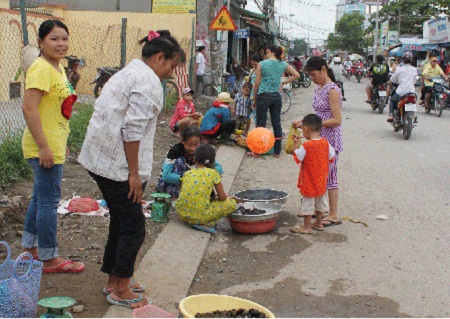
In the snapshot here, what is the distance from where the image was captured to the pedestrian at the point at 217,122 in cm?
1084

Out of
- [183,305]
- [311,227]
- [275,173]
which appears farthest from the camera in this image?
[275,173]

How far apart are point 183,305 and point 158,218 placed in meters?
2.97

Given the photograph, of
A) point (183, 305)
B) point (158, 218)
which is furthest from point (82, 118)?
point (183, 305)

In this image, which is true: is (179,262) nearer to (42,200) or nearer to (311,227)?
(42,200)

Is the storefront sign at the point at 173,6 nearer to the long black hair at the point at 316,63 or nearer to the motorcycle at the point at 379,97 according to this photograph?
the motorcycle at the point at 379,97

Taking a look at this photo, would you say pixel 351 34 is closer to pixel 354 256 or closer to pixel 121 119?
pixel 354 256

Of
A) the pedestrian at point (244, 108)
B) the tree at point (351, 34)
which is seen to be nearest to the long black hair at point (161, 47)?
the pedestrian at point (244, 108)

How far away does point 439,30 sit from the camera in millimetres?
38562

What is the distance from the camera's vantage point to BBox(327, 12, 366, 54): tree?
102125 mm

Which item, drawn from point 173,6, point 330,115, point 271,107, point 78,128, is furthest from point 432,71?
point 330,115

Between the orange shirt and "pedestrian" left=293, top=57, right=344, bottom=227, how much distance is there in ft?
1.22

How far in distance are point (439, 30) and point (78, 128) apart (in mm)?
34300

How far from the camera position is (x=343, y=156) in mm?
10883

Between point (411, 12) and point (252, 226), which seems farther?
point (411, 12)
